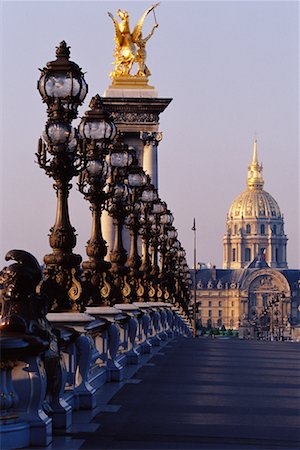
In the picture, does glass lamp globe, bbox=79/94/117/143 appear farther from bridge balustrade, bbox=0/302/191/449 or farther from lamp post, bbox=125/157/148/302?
lamp post, bbox=125/157/148/302

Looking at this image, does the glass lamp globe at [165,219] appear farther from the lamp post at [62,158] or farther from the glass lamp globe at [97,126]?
the lamp post at [62,158]

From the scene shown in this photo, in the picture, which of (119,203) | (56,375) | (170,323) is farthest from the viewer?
(170,323)

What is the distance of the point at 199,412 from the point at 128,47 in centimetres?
6256

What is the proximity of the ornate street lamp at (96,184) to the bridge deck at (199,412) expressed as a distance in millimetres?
1557

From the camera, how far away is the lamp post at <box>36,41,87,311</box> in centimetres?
1634

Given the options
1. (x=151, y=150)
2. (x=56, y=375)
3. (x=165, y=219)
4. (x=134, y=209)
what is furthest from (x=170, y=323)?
(x=56, y=375)

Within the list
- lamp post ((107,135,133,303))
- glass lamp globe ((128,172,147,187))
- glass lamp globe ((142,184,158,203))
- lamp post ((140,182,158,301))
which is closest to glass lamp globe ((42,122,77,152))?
lamp post ((107,135,133,303))

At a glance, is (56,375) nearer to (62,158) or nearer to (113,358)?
(62,158)

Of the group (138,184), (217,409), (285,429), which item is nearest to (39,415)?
(285,429)

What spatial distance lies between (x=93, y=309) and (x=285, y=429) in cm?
685

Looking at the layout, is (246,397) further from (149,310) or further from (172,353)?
(149,310)

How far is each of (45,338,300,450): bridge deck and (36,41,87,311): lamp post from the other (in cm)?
154

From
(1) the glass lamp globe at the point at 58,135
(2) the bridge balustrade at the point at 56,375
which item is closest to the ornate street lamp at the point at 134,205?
(2) the bridge balustrade at the point at 56,375

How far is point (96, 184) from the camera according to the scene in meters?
20.6
